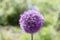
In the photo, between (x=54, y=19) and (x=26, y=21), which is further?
(x=54, y=19)

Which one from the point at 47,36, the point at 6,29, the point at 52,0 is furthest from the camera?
the point at 52,0


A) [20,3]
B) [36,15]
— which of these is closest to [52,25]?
[20,3]

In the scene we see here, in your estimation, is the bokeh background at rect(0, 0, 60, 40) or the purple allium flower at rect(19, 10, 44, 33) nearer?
the purple allium flower at rect(19, 10, 44, 33)

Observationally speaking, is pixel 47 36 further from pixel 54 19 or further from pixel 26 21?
pixel 26 21

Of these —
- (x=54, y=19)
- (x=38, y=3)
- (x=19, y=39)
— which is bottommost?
(x=19, y=39)

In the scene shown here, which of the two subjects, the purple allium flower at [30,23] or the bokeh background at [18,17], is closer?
the purple allium flower at [30,23]

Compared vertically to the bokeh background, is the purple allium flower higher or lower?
higher

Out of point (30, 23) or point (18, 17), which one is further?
point (18, 17)

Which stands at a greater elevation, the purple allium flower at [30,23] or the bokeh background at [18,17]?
the purple allium flower at [30,23]
